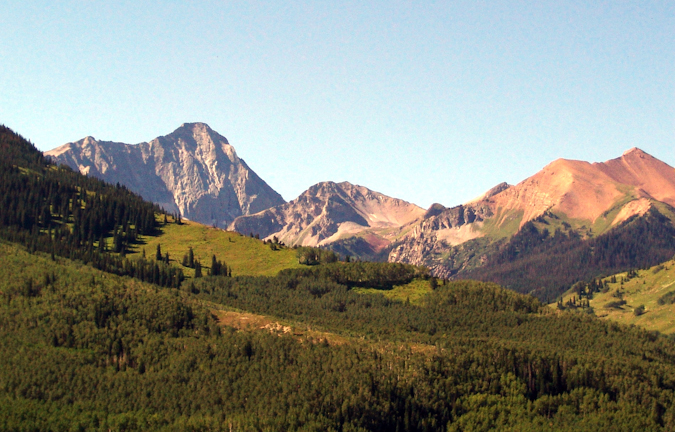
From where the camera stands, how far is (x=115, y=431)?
603ft

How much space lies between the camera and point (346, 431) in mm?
199875

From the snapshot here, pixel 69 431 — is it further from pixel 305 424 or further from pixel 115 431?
pixel 305 424

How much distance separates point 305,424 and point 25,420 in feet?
232

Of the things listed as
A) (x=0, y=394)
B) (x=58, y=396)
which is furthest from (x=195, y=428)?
(x=0, y=394)

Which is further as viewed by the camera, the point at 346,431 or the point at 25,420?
the point at 346,431

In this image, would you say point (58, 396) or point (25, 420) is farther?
point (58, 396)

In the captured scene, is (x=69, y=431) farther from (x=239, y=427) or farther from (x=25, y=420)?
(x=239, y=427)

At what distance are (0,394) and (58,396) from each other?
47.9 ft

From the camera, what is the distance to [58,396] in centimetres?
19938

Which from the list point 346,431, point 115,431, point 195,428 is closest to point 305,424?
point 346,431

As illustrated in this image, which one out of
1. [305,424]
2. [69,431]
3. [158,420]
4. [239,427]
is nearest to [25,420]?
[69,431]

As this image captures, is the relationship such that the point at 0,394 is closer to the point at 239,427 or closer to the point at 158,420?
the point at 158,420

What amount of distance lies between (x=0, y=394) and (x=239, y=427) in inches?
2579

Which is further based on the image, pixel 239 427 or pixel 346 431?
pixel 346 431
